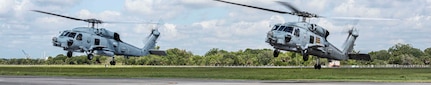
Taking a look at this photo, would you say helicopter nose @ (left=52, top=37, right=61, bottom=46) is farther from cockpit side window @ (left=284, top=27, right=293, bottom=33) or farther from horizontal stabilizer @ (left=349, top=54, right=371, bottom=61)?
horizontal stabilizer @ (left=349, top=54, right=371, bottom=61)

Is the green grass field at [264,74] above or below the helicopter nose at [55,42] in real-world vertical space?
below

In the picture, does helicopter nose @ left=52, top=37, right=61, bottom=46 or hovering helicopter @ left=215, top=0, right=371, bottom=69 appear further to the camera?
helicopter nose @ left=52, top=37, right=61, bottom=46

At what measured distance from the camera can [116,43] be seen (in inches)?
3979

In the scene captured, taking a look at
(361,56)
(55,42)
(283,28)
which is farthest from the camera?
(55,42)

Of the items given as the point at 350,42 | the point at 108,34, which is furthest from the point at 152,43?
the point at 350,42

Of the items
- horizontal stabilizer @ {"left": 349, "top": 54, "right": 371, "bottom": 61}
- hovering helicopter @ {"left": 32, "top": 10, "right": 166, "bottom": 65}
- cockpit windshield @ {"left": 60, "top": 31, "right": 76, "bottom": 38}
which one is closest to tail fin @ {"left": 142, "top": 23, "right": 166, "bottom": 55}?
hovering helicopter @ {"left": 32, "top": 10, "right": 166, "bottom": 65}

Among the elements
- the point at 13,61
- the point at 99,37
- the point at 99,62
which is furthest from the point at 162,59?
the point at 99,37

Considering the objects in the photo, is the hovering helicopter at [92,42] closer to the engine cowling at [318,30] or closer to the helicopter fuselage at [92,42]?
the helicopter fuselage at [92,42]

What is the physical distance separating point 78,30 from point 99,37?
12.9 feet

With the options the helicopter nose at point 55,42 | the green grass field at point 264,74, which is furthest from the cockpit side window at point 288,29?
the helicopter nose at point 55,42

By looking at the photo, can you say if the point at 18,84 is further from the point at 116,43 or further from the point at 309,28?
the point at 116,43

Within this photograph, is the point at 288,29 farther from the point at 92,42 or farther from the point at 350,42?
the point at 92,42

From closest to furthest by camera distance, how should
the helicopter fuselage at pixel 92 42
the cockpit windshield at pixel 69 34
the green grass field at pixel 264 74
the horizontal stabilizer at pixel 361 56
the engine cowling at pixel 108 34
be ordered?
the green grass field at pixel 264 74 < the horizontal stabilizer at pixel 361 56 < the helicopter fuselage at pixel 92 42 < the cockpit windshield at pixel 69 34 < the engine cowling at pixel 108 34

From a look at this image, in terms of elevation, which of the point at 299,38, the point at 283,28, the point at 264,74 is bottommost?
the point at 264,74
